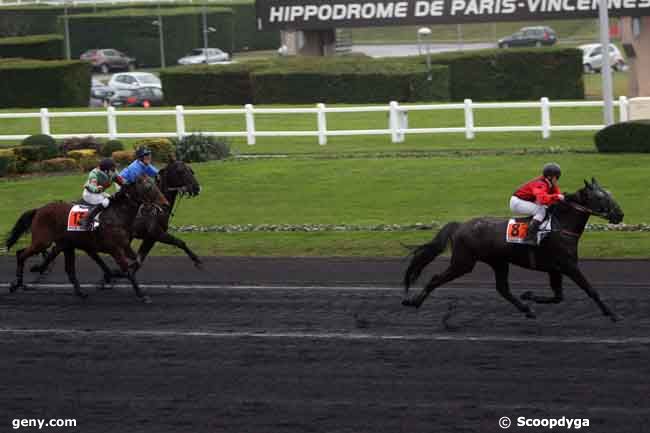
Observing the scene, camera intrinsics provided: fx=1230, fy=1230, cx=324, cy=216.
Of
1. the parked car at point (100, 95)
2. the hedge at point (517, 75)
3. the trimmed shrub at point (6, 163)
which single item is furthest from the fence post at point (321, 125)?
the parked car at point (100, 95)

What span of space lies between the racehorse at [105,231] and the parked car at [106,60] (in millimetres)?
48731

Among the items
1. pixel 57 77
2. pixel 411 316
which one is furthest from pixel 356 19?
pixel 411 316

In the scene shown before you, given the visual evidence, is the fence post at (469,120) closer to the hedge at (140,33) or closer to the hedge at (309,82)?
the hedge at (309,82)

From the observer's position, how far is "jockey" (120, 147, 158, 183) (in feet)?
50.0

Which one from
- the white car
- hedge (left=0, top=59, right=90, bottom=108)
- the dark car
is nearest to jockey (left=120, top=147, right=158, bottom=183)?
hedge (left=0, top=59, right=90, bottom=108)

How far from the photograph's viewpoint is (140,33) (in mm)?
65188

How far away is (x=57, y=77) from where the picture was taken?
3959 cm

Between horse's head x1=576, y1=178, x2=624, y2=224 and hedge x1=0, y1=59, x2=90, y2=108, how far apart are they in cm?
2958

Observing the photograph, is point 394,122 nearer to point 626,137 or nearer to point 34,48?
point 626,137

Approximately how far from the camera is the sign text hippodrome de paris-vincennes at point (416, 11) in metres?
33.0

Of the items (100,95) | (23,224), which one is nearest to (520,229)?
(23,224)

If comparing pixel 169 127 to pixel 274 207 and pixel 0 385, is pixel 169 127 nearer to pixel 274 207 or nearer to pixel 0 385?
pixel 274 207

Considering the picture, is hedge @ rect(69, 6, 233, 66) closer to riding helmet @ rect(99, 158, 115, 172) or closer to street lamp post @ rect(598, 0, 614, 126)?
street lamp post @ rect(598, 0, 614, 126)

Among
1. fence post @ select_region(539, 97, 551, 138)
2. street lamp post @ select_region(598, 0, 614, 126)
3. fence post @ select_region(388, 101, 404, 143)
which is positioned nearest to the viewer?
street lamp post @ select_region(598, 0, 614, 126)
